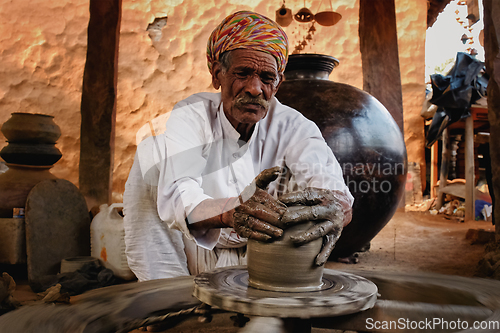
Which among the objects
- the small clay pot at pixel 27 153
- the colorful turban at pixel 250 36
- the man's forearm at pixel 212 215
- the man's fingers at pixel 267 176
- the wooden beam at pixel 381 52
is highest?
the wooden beam at pixel 381 52

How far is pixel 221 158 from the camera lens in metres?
2.27

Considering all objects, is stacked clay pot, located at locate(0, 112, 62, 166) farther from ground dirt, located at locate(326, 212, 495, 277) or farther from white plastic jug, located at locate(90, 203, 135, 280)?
ground dirt, located at locate(326, 212, 495, 277)

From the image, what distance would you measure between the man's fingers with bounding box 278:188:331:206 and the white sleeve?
423 millimetres

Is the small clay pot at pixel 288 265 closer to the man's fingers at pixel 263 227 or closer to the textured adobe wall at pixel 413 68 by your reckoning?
the man's fingers at pixel 263 227

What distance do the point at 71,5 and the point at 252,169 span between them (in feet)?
23.4

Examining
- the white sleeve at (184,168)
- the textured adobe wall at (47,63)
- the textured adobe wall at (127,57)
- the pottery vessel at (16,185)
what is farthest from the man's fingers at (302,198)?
the textured adobe wall at (47,63)

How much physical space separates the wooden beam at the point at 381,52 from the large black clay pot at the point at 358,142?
1053mm

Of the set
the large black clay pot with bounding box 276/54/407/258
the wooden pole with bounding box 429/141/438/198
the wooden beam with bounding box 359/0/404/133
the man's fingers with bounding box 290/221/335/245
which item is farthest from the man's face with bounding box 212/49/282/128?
the wooden pole with bounding box 429/141/438/198

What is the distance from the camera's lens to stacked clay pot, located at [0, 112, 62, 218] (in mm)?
3723

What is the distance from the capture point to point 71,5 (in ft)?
25.5

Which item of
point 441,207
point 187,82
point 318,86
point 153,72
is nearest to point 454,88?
point 441,207

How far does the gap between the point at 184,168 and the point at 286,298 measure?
0.84 m

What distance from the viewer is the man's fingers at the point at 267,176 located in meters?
1.42

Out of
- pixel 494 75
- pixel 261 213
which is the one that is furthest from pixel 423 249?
pixel 261 213
